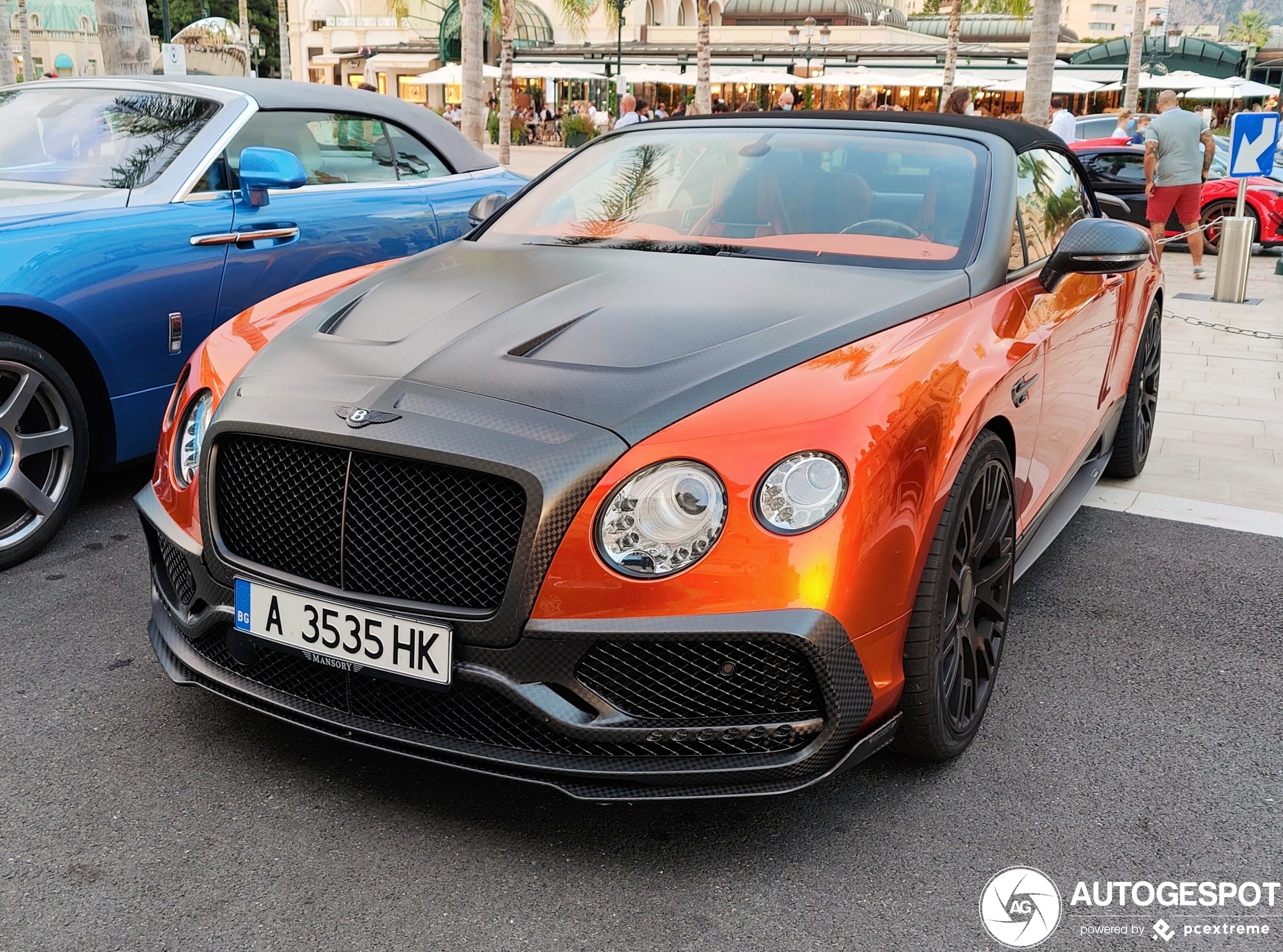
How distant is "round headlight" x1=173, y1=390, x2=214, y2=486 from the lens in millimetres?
2729

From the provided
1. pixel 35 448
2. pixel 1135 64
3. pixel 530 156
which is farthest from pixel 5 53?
pixel 1135 64

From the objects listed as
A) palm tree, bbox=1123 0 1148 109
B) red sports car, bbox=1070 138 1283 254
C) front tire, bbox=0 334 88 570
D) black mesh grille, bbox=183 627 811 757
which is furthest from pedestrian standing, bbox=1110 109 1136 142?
black mesh grille, bbox=183 627 811 757

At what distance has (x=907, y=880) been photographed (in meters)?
2.42

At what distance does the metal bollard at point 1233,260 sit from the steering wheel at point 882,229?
8749mm

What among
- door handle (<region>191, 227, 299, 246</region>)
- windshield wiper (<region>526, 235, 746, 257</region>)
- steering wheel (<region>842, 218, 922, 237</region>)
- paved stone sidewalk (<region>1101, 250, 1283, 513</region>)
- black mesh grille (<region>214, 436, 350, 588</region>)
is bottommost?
paved stone sidewalk (<region>1101, 250, 1283, 513</region>)

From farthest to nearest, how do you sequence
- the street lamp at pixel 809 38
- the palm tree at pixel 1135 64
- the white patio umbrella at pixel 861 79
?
the street lamp at pixel 809 38, the white patio umbrella at pixel 861 79, the palm tree at pixel 1135 64

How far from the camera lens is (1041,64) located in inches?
623

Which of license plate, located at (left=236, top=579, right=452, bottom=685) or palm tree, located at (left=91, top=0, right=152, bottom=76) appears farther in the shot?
palm tree, located at (left=91, top=0, right=152, bottom=76)

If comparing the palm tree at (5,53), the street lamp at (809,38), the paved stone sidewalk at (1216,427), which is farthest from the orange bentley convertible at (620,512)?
the street lamp at (809,38)

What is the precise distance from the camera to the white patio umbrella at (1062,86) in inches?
1266

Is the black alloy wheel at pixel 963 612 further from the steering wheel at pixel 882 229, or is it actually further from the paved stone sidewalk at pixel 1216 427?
the paved stone sidewalk at pixel 1216 427

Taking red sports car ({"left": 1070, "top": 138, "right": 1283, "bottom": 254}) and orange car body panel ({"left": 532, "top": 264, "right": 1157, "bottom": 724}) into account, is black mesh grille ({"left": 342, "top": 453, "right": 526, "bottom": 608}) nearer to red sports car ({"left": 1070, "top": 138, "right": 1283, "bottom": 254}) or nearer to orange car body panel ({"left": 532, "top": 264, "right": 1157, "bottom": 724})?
orange car body panel ({"left": 532, "top": 264, "right": 1157, "bottom": 724})

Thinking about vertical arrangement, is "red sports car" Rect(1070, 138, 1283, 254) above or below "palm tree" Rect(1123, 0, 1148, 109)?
below

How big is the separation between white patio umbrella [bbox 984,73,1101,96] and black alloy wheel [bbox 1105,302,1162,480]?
27.3 m
